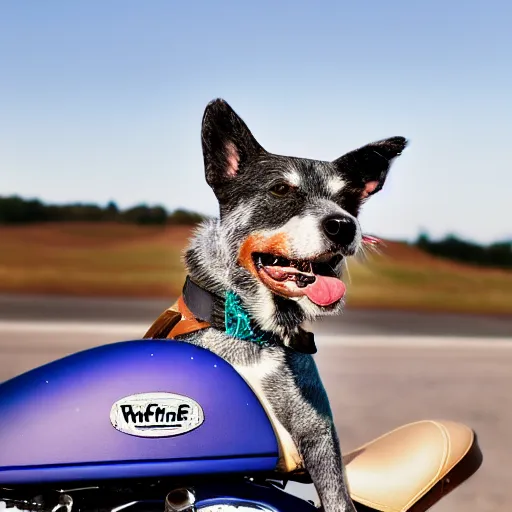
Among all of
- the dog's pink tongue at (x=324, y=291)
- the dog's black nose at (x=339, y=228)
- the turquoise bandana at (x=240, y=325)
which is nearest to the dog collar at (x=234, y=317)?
the turquoise bandana at (x=240, y=325)

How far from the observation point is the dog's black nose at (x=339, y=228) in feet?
5.12

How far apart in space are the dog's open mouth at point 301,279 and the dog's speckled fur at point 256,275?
0.02m

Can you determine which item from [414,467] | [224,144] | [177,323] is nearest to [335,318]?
[414,467]

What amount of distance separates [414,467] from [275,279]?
24.2 inches

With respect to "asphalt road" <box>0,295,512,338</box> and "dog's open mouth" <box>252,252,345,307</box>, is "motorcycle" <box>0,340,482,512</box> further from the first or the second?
"asphalt road" <box>0,295,512,338</box>

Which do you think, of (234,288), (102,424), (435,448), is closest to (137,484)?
(102,424)

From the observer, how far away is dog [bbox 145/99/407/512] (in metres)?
1.62

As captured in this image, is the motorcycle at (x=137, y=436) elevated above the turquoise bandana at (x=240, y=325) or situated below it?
below

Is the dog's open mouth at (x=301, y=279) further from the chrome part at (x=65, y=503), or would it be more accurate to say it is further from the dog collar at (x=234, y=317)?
the chrome part at (x=65, y=503)

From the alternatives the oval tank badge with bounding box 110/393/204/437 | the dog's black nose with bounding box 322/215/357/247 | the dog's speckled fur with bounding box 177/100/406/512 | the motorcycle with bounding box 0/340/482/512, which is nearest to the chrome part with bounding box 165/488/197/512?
the motorcycle with bounding box 0/340/482/512

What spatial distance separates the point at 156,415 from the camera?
1.59 metres

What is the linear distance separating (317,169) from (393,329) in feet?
35.2

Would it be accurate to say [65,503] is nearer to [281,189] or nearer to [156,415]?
[156,415]

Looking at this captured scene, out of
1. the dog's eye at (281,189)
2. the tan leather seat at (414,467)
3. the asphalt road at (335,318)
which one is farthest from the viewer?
the asphalt road at (335,318)
